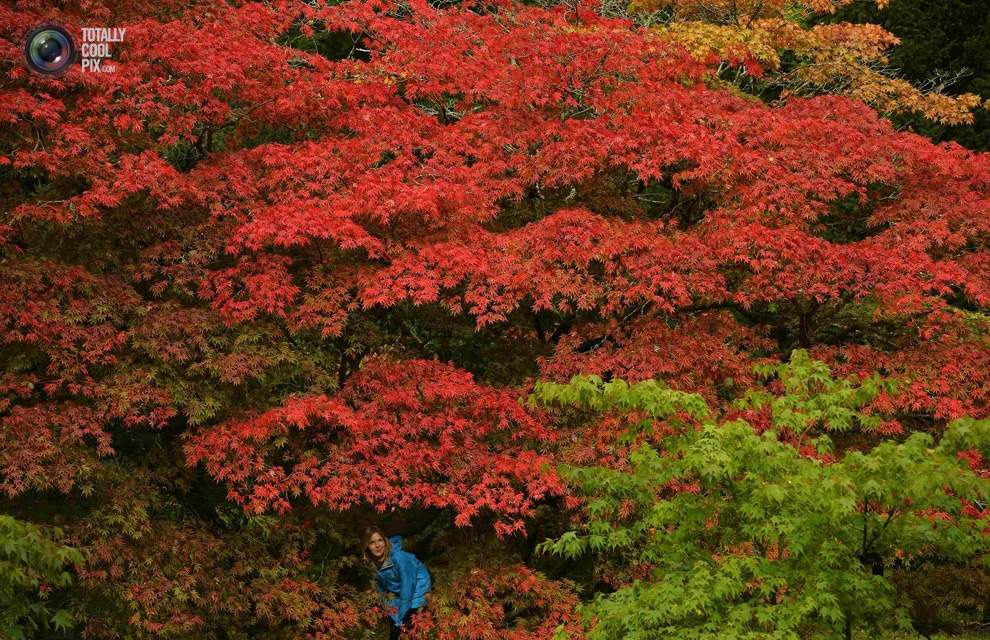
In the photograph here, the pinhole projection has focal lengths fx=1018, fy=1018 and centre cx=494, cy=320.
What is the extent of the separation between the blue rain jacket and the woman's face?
108 millimetres

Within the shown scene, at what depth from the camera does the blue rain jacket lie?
8406 millimetres

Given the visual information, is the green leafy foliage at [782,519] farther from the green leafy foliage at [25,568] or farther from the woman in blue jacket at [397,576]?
the green leafy foliage at [25,568]

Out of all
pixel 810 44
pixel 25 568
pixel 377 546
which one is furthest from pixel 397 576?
pixel 810 44

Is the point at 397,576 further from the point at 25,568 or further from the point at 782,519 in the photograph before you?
the point at 782,519

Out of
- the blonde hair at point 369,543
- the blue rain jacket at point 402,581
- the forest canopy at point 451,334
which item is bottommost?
the blue rain jacket at point 402,581

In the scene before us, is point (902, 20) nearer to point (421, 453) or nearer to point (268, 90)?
point (268, 90)

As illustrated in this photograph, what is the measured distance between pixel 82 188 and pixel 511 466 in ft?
15.1

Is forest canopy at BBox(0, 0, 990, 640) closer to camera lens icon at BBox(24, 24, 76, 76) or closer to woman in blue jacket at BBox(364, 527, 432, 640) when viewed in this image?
camera lens icon at BBox(24, 24, 76, 76)

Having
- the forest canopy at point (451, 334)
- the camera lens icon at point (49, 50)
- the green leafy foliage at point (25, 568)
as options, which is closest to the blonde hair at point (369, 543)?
the forest canopy at point (451, 334)

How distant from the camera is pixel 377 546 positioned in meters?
8.36

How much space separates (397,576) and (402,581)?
0.33 feet

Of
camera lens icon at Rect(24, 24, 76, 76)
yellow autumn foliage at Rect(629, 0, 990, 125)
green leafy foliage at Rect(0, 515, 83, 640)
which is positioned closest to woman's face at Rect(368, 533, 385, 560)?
green leafy foliage at Rect(0, 515, 83, 640)

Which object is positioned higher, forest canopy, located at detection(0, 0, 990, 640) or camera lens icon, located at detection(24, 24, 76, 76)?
camera lens icon, located at detection(24, 24, 76, 76)

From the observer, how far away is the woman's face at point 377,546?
27.3 ft
